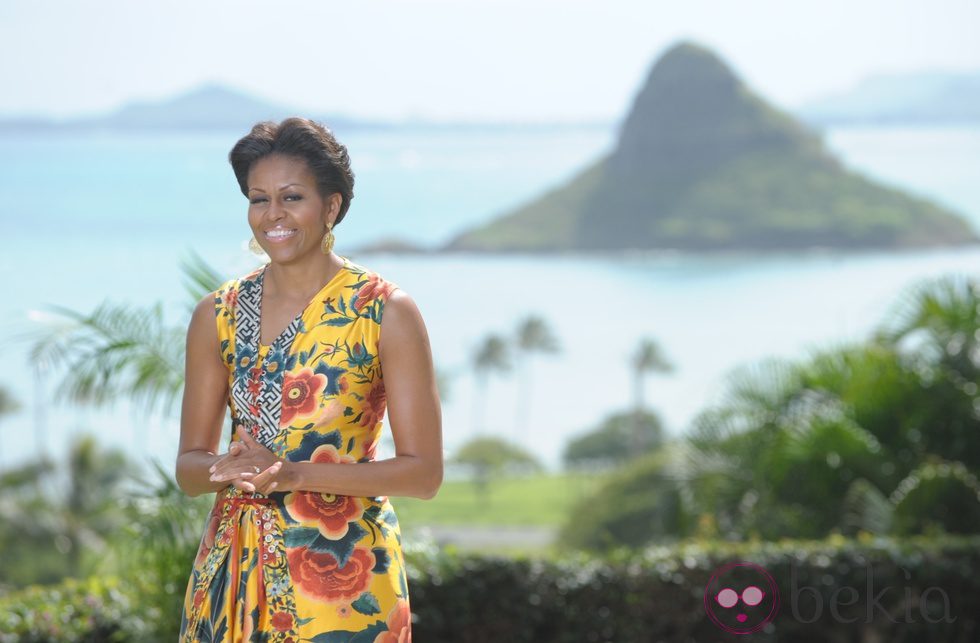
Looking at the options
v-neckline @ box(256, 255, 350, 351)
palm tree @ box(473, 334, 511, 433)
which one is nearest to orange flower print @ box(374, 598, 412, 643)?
v-neckline @ box(256, 255, 350, 351)

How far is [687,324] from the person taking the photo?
2239 inches

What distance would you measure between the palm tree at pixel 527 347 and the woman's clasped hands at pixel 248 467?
157 feet

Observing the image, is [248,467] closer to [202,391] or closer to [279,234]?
[202,391]

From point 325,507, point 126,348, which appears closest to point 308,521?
point 325,507

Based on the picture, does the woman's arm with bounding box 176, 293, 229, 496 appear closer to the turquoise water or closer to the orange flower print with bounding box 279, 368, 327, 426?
the orange flower print with bounding box 279, 368, 327, 426

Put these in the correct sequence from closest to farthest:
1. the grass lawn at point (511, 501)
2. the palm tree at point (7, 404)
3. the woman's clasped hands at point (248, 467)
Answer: the woman's clasped hands at point (248, 467) < the palm tree at point (7, 404) < the grass lawn at point (511, 501)

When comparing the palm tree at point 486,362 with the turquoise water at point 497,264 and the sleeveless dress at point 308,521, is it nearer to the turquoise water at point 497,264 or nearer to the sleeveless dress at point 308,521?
the turquoise water at point 497,264

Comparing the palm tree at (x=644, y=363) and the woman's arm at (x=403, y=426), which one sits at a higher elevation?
the palm tree at (x=644, y=363)

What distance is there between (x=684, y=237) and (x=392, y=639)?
51.9m

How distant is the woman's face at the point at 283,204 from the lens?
221 cm

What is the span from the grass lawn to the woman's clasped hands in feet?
118

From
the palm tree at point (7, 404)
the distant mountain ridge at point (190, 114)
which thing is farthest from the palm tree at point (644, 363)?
the palm tree at point (7, 404)

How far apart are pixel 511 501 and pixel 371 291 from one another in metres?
39.4

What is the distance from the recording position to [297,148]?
7.24ft
